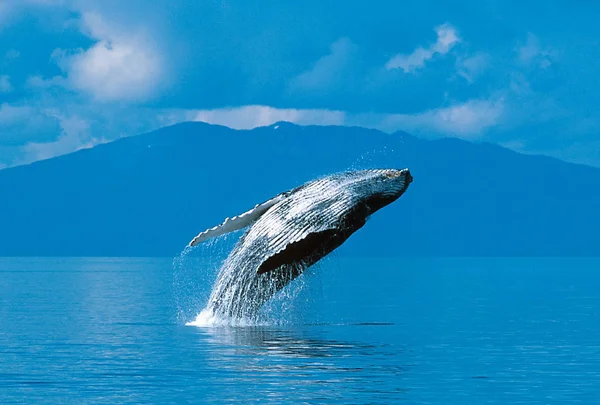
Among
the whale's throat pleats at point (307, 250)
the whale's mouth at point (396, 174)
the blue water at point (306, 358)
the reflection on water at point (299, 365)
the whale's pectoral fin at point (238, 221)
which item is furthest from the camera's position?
the whale's pectoral fin at point (238, 221)

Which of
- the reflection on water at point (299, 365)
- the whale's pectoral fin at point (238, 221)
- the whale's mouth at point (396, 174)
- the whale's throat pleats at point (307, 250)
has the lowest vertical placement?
the reflection on water at point (299, 365)

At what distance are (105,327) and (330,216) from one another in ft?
30.6

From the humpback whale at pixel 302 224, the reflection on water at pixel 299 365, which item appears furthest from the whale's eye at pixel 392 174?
the reflection on water at pixel 299 365

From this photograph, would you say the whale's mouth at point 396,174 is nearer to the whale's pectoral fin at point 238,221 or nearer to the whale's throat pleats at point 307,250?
the whale's throat pleats at point 307,250

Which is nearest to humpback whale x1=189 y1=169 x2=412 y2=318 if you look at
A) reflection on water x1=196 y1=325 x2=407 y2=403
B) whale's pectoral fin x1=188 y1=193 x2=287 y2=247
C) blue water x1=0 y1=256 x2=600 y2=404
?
Answer: whale's pectoral fin x1=188 y1=193 x2=287 y2=247

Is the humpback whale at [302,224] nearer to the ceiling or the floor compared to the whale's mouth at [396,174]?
nearer to the floor

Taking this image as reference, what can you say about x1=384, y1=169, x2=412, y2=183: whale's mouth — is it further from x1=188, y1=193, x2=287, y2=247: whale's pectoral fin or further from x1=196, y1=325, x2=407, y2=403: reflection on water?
x1=196, y1=325, x2=407, y2=403: reflection on water

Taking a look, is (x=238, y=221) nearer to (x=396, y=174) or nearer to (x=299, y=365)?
(x=396, y=174)

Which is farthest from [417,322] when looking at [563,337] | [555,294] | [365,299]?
[555,294]

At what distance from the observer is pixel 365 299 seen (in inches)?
1463

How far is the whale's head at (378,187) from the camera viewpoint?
1700 cm

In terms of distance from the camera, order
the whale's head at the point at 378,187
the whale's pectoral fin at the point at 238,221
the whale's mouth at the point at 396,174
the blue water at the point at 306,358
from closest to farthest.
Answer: the blue water at the point at 306,358, the whale's head at the point at 378,187, the whale's mouth at the point at 396,174, the whale's pectoral fin at the point at 238,221

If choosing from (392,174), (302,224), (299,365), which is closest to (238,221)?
(302,224)

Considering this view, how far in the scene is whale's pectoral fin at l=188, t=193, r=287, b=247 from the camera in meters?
17.7
